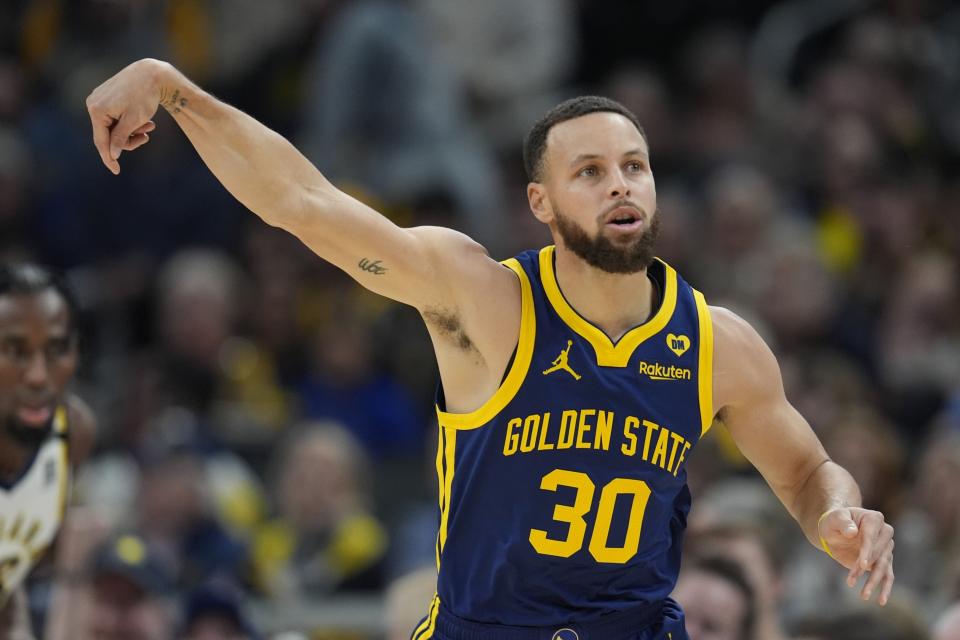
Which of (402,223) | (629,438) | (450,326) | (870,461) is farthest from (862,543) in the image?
(402,223)

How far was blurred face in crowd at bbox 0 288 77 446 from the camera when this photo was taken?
6.27 metres

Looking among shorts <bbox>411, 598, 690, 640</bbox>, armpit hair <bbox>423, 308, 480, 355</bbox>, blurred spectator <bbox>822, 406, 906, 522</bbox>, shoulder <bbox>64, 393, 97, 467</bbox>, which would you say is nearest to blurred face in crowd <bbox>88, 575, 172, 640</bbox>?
shoulder <bbox>64, 393, 97, 467</bbox>

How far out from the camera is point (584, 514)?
521cm

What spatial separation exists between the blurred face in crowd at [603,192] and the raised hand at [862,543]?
1028mm

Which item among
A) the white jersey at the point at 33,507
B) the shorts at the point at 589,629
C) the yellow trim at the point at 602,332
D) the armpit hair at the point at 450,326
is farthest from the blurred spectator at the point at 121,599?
the yellow trim at the point at 602,332

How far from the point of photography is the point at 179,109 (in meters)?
5.00

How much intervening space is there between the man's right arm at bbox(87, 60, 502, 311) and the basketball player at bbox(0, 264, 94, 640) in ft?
5.27

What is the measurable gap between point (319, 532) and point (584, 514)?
4.48m

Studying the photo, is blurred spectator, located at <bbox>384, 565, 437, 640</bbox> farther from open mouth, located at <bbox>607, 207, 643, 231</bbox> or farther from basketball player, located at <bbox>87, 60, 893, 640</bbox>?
open mouth, located at <bbox>607, 207, 643, 231</bbox>

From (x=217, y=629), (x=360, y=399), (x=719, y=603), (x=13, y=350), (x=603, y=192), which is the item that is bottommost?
(x=217, y=629)

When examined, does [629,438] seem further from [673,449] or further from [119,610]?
[119,610]

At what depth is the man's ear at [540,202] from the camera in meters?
5.46

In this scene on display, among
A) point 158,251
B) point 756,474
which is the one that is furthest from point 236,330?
point 756,474

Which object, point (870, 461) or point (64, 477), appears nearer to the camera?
point (64, 477)
